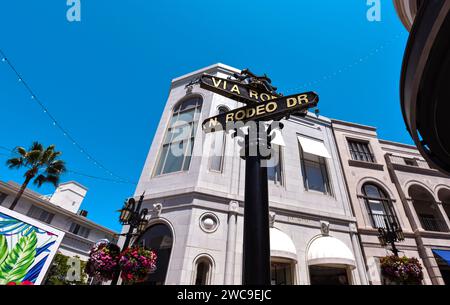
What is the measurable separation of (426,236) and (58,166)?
1190 inches

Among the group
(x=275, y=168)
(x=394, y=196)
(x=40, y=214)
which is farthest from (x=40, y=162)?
(x=394, y=196)

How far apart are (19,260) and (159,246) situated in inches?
225

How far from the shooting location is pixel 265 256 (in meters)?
3.16

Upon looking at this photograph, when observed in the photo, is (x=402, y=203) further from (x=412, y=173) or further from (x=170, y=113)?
(x=170, y=113)

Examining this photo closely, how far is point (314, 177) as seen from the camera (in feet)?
48.5

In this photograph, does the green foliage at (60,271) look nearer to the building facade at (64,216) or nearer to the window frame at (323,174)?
the building facade at (64,216)

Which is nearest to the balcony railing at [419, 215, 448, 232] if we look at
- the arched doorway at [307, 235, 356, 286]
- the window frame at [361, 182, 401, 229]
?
the window frame at [361, 182, 401, 229]

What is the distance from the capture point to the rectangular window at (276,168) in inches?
517

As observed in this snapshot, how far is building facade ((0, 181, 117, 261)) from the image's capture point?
2400 centimetres

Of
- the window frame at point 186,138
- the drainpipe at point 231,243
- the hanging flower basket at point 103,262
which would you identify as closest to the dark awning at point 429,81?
the drainpipe at point 231,243

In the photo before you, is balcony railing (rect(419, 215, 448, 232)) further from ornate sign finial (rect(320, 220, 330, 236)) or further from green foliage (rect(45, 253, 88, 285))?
green foliage (rect(45, 253, 88, 285))

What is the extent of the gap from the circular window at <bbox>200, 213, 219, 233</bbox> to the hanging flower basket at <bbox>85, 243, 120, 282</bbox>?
4088mm

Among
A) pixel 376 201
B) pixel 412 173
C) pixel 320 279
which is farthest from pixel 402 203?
pixel 320 279

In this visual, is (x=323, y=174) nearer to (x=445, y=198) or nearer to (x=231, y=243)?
(x=231, y=243)
